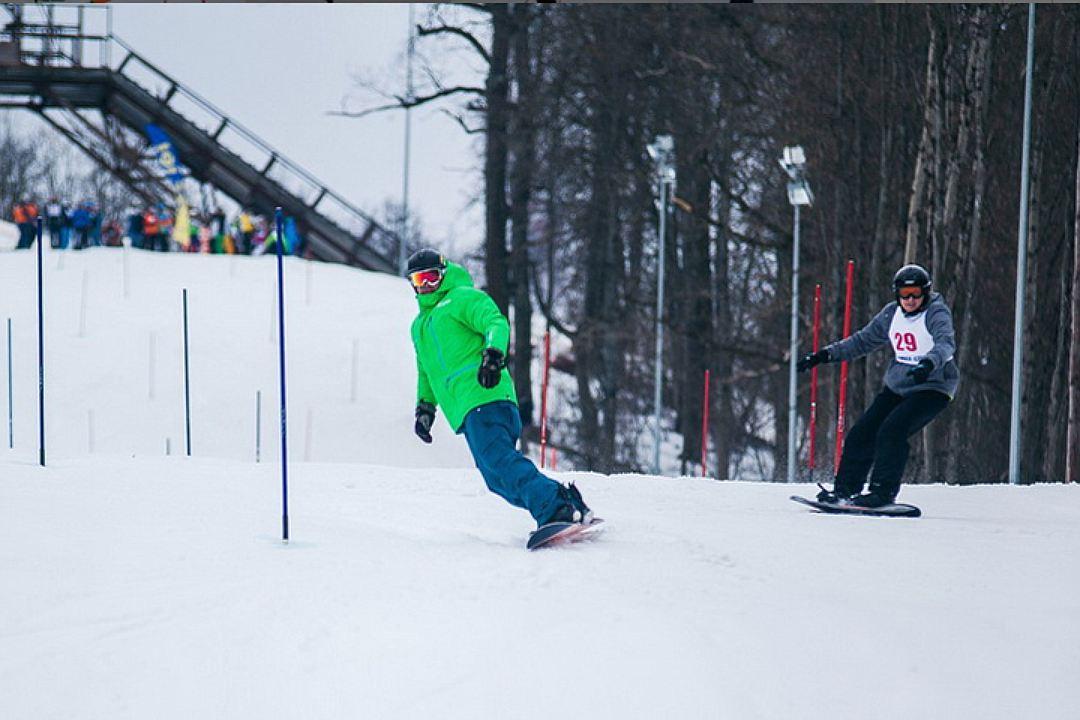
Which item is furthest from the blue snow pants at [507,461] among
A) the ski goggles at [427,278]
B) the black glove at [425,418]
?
the ski goggles at [427,278]

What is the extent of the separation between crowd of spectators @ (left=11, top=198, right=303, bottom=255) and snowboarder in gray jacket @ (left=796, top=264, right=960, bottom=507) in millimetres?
23881

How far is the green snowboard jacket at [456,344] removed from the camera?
795cm

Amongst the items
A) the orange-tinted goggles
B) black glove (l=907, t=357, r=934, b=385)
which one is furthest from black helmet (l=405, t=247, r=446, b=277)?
the orange-tinted goggles

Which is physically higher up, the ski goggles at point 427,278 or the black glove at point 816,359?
the ski goggles at point 427,278

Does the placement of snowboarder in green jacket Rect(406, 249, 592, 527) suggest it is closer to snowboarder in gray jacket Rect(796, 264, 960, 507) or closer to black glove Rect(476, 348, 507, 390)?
black glove Rect(476, 348, 507, 390)

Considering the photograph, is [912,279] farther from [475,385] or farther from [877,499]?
[475,385]

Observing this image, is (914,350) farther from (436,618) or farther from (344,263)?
(344,263)

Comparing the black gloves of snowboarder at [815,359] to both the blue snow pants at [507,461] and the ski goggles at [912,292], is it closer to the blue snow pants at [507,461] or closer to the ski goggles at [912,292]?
the ski goggles at [912,292]

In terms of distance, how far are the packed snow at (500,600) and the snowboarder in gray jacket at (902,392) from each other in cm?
34

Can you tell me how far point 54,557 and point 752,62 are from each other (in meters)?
19.9

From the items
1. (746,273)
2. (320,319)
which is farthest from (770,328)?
(320,319)

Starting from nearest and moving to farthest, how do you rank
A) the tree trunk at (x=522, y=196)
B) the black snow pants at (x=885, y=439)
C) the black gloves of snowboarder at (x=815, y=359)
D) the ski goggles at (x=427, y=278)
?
the ski goggles at (x=427, y=278), the black snow pants at (x=885, y=439), the black gloves of snowboarder at (x=815, y=359), the tree trunk at (x=522, y=196)

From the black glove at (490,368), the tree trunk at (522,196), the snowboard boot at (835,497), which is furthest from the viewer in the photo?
the tree trunk at (522,196)

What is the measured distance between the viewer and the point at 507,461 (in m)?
7.85
